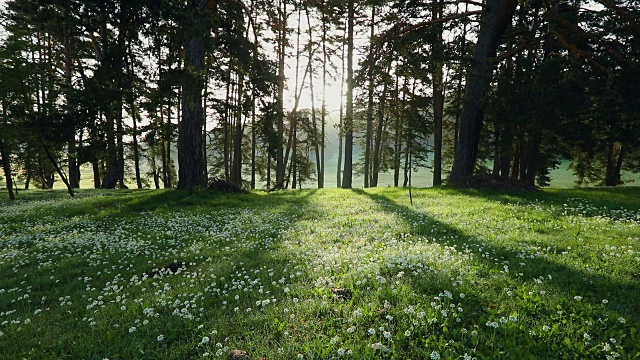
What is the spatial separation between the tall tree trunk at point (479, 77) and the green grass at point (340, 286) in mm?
6567

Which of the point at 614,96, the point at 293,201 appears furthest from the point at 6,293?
the point at 614,96

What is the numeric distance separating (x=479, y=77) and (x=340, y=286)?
1557 cm

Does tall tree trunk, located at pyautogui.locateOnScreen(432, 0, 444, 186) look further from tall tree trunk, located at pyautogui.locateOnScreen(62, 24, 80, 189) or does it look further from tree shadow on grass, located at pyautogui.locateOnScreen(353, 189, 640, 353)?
tall tree trunk, located at pyautogui.locateOnScreen(62, 24, 80, 189)

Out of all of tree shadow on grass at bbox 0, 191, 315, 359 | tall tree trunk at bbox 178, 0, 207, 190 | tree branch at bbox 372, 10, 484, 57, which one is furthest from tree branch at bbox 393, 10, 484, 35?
tree shadow on grass at bbox 0, 191, 315, 359

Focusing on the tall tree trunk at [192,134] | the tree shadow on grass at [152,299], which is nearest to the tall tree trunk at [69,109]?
the tall tree trunk at [192,134]

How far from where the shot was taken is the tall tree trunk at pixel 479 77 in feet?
51.0

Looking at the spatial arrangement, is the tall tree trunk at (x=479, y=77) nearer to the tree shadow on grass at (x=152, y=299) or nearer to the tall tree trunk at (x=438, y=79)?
the tall tree trunk at (x=438, y=79)

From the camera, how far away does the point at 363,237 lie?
345 inches

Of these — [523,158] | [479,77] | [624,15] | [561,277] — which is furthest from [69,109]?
[523,158]

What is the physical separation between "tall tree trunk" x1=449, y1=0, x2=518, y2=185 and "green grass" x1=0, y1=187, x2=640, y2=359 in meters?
6.57

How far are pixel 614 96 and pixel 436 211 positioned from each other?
11842mm

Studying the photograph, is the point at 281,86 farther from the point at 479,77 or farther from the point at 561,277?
the point at 561,277

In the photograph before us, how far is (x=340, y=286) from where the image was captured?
5473mm

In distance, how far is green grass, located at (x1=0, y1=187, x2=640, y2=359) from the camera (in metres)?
3.88
